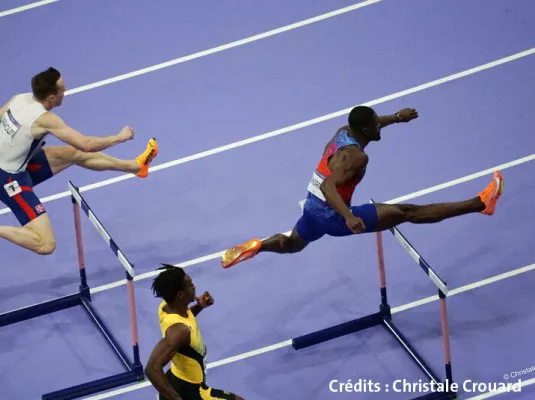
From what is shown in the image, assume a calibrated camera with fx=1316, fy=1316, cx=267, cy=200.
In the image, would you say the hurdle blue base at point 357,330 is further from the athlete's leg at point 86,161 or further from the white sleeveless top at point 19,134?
the white sleeveless top at point 19,134

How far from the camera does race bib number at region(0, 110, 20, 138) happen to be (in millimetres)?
10516

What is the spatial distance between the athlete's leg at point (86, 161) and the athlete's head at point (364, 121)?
2098mm

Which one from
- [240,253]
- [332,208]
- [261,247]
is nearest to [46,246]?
[240,253]

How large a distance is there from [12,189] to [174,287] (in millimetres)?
2676

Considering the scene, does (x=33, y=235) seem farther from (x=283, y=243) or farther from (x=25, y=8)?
(x=25, y=8)

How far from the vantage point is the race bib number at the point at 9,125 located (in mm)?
10516

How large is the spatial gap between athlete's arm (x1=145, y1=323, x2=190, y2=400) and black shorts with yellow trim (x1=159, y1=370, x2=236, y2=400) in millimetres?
236

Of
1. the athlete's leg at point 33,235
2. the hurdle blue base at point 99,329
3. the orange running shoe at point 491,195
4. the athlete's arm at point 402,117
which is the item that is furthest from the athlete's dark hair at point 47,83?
the orange running shoe at point 491,195

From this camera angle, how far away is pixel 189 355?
8547mm

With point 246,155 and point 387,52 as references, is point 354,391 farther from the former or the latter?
point 387,52

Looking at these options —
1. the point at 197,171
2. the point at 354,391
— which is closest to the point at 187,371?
the point at 354,391

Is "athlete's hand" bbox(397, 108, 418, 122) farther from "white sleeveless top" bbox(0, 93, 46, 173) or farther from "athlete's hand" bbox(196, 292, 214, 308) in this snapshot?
"white sleeveless top" bbox(0, 93, 46, 173)

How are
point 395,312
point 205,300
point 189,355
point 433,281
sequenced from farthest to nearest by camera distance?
point 395,312
point 433,281
point 205,300
point 189,355

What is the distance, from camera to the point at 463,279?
436 inches
